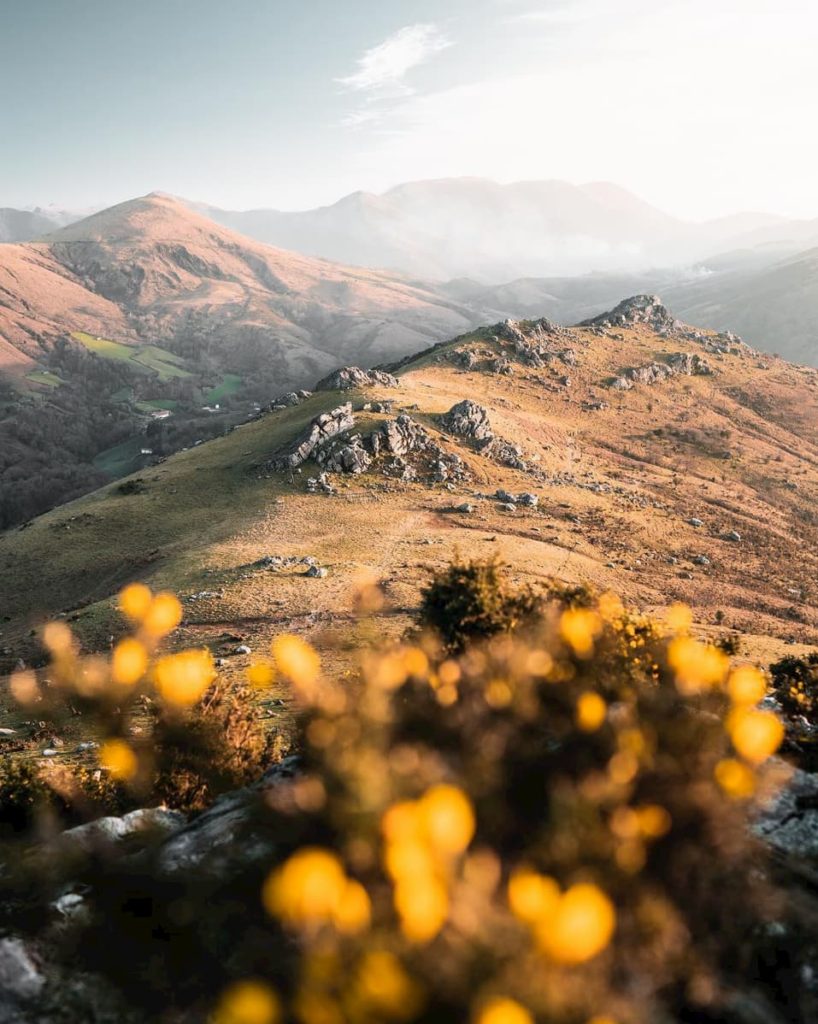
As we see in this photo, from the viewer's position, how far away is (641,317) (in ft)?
515

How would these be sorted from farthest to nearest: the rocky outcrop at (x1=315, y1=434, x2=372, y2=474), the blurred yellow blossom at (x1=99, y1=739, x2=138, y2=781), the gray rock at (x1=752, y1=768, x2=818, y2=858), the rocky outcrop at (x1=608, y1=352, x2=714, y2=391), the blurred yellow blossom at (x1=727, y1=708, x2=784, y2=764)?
the rocky outcrop at (x1=608, y1=352, x2=714, y2=391) < the rocky outcrop at (x1=315, y1=434, x2=372, y2=474) < the blurred yellow blossom at (x1=99, y1=739, x2=138, y2=781) < the blurred yellow blossom at (x1=727, y1=708, x2=784, y2=764) < the gray rock at (x1=752, y1=768, x2=818, y2=858)

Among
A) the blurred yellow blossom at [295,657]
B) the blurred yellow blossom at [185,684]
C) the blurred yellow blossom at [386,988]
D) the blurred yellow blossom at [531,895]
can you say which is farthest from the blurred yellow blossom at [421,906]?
the blurred yellow blossom at [185,684]

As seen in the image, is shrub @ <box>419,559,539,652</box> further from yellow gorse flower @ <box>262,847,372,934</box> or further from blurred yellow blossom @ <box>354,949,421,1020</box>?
blurred yellow blossom @ <box>354,949,421,1020</box>

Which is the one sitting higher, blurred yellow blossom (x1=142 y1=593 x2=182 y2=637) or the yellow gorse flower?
the yellow gorse flower

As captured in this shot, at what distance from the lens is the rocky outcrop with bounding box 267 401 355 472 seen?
7244 centimetres

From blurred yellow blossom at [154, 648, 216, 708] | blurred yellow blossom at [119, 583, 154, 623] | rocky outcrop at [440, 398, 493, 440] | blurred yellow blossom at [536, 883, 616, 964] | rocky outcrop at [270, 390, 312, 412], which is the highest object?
blurred yellow blossom at [536, 883, 616, 964]

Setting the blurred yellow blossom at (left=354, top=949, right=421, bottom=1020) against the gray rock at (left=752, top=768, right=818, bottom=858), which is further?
the gray rock at (left=752, top=768, right=818, bottom=858)

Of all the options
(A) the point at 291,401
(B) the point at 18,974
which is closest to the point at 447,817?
(B) the point at 18,974

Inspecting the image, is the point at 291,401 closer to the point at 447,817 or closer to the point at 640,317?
the point at 640,317

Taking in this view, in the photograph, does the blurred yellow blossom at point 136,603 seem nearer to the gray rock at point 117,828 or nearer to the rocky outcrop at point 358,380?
the gray rock at point 117,828

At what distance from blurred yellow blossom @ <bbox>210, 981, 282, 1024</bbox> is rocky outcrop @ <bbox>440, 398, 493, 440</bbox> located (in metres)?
75.6

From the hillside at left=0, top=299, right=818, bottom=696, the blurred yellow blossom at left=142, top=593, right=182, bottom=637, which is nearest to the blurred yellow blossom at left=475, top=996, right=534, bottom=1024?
the hillside at left=0, top=299, right=818, bottom=696

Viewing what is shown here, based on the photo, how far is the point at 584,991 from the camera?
6.60 meters

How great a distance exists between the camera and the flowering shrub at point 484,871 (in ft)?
22.2
